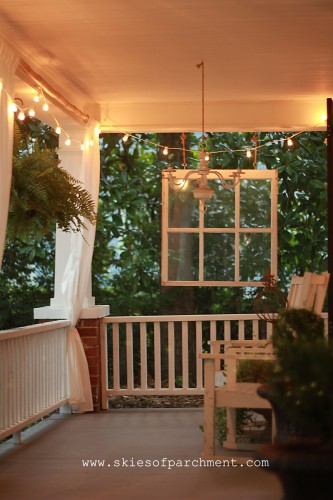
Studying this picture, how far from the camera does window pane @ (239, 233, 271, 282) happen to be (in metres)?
8.33

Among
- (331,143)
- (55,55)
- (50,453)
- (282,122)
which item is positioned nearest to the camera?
(50,453)

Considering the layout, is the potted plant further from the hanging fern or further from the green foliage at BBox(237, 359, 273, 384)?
the hanging fern

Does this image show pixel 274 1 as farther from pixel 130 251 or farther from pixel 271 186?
pixel 130 251

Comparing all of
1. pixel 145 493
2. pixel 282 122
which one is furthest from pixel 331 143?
pixel 145 493

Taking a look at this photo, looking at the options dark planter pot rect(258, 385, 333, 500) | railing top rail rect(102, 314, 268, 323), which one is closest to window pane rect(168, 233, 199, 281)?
railing top rail rect(102, 314, 268, 323)

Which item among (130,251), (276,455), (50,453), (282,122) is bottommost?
(50,453)

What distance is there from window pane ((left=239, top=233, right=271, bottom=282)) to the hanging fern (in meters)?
2.80

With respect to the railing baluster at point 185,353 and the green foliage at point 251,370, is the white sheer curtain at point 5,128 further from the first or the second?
the railing baluster at point 185,353

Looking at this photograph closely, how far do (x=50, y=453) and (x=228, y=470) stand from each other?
1349 millimetres

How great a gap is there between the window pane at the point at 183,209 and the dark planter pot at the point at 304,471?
5386mm

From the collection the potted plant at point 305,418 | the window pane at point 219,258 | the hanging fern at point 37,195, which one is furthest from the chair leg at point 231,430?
the window pane at point 219,258

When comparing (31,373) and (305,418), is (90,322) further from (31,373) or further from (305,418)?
(305,418)

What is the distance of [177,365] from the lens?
40.0 feet

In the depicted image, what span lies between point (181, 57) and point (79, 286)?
7.28 feet
